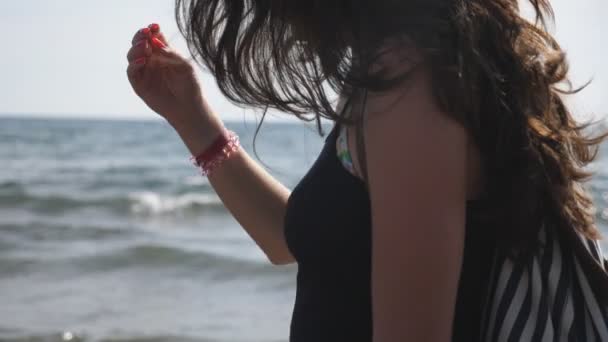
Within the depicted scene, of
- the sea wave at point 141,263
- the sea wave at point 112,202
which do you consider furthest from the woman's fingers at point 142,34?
the sea wave at point 112,202

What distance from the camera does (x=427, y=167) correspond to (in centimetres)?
120

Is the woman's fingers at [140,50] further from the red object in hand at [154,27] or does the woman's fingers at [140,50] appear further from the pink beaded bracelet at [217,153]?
the pink beaded bracelet at [217,153]

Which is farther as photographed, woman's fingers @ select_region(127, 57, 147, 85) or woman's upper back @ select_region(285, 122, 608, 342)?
woman's fingers @ select_region(127, 57, 147, 85)

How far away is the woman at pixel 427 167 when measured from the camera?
1225 millimetres

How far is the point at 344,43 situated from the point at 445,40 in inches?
5.3

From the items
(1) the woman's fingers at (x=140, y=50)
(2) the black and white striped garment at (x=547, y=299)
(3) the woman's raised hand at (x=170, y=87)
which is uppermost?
(1) the woman's fingers at (x=140, y=50)

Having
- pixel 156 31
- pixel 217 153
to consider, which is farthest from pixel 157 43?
pixel 217 153

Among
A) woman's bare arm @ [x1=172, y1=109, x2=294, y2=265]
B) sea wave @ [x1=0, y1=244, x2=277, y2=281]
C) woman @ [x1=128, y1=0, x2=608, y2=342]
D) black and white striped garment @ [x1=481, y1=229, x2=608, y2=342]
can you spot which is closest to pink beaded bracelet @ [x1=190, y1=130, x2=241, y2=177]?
woman's bare arm @ [x1=172, y1=109, x2=294, y2=265]

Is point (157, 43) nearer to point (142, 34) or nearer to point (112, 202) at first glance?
point (142, 34)

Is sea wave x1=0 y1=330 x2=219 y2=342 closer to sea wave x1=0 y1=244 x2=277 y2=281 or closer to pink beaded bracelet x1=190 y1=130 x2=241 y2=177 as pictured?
sea wave x1=0 y1=244 x2=277 y2=281

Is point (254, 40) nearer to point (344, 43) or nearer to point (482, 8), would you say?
point (344, 43)

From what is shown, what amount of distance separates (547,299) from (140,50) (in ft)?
2.88

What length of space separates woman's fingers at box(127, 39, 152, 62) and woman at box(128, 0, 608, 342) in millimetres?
288

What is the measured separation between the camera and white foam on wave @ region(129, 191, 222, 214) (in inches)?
503
